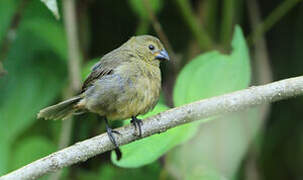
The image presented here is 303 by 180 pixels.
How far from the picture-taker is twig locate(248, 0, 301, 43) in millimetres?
4344

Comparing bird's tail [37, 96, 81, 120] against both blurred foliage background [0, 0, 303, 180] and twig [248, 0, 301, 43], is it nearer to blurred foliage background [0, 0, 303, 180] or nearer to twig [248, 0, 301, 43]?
blurred foliage background [0, 0, 303, 180]

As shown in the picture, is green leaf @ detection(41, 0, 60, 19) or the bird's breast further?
the bird's breast

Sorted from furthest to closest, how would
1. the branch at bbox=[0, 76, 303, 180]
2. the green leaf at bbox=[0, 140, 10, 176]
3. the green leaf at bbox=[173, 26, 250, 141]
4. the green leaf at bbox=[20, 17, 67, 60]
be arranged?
the green leaf at bbox=[20, 17, 67, 60] → the green leaf at bbox=[0, 140, 10, 176] → the green leaf at bbox=[173, 26, 250, 141] → the branch at bbox=[0, 76, 303, 180]

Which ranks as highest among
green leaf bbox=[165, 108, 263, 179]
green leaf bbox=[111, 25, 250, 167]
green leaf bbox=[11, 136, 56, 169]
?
green leaf bbox=[111, 25, 250, 167]

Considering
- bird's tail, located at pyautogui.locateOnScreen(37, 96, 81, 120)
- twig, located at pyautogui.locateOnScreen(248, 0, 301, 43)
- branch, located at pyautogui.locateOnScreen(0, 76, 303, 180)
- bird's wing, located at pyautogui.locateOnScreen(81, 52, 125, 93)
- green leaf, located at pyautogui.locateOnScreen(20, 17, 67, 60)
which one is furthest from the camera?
twig, located at pyautogui.locateOnScreen(248, 0, 301, 43)

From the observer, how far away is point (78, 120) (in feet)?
14.7

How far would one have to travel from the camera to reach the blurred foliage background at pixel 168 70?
3.88 metres

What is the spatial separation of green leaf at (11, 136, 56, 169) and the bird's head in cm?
103

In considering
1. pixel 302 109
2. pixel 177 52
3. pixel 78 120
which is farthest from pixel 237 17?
pixel 78 120

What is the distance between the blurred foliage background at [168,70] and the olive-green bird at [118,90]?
0.99 ft

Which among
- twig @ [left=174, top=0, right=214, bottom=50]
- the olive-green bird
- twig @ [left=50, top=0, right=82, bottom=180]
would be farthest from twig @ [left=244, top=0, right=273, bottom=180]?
twig @ [left=50, top=0, right=82, bottom=180]

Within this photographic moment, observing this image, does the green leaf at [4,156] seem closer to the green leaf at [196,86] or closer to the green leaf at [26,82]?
the green leaf at [26,82]

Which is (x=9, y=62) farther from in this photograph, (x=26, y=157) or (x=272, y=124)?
(x=272, y=124)

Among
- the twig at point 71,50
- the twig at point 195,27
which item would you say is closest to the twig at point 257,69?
the twig at point 195,27
